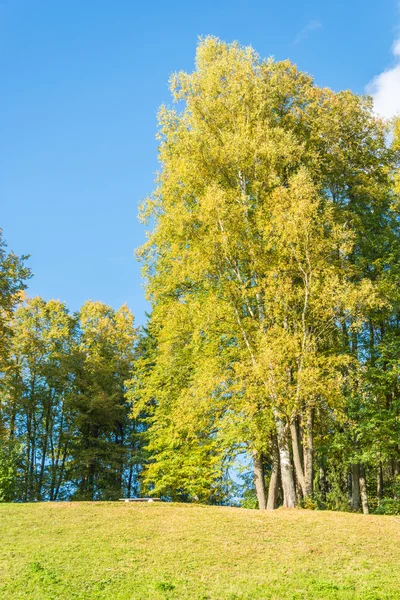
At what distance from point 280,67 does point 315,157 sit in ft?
16.0

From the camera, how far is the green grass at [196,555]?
8.80 meters

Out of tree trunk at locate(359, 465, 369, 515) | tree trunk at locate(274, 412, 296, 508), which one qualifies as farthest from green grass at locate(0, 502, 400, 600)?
tree trunk at locate(359, 465, 369, 515)

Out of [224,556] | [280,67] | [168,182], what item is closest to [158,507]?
[224,556]

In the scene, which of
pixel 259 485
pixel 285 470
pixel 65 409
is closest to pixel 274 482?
pixel 259 485

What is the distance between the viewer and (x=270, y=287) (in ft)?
56.0

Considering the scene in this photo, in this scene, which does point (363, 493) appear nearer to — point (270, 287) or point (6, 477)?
point (270, 287)

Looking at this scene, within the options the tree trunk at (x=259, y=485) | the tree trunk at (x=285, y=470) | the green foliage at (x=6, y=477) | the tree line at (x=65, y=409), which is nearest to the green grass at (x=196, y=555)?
the tree trunk at (x=285, y=470)

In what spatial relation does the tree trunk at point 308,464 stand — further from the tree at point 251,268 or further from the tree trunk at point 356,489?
the tree trunk at point 356,489

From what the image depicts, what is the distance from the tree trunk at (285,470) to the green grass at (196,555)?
139cm

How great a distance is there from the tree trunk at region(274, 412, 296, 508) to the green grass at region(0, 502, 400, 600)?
1.39 m

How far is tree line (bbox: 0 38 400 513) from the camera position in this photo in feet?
55.9

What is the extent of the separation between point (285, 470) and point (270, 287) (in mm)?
5766

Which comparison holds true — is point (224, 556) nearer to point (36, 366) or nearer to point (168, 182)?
point (168, 182)

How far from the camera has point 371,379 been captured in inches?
887
